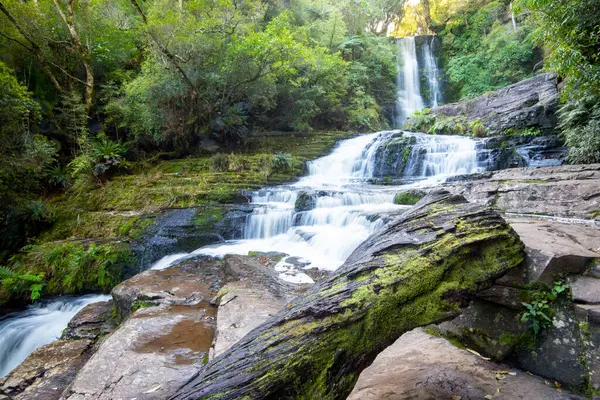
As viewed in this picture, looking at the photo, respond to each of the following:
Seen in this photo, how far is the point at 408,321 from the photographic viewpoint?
196 cm

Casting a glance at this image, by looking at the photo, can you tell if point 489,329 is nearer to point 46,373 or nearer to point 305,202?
point 46,373

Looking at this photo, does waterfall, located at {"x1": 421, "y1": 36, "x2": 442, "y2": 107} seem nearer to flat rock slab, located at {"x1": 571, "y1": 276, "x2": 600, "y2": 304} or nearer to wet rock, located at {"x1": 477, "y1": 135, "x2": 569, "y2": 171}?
wet rock, located at {"x1": 477, "y1": 135, "x2": 569, "y2": 171}

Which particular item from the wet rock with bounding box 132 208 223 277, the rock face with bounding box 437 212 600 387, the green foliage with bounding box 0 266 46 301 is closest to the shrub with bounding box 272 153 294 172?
the wet rock with bounding box 132 208 223 277

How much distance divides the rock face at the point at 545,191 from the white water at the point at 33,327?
7442 millimetres

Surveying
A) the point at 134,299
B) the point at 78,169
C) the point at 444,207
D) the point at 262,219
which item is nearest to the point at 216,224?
the point at 262,219

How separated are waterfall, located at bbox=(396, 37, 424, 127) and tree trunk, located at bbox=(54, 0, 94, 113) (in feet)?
57.3

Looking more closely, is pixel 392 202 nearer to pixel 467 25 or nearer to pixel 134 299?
pixel 134 299

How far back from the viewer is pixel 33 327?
5.33 metres

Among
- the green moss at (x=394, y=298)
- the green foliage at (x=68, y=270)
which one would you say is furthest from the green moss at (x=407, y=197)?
the green foliage at (x=68, y=270)

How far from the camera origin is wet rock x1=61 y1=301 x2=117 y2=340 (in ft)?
14.8

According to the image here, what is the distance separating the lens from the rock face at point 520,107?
10375 mm

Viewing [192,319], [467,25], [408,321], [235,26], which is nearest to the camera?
[408,321]

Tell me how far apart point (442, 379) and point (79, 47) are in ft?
46.7

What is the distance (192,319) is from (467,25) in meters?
26.2
